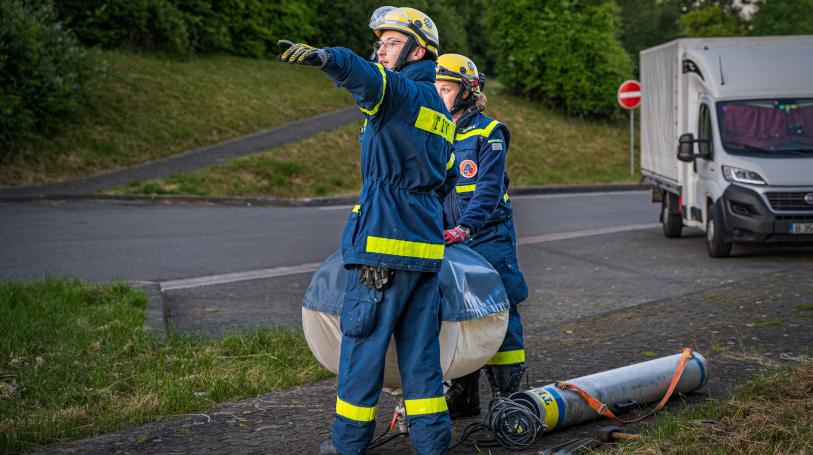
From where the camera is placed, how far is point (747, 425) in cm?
441

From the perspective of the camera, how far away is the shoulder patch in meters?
5.13

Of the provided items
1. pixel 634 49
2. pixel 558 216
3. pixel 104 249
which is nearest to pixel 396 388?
pixel 104 249

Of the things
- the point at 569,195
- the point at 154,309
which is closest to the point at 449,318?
the point at 154,309

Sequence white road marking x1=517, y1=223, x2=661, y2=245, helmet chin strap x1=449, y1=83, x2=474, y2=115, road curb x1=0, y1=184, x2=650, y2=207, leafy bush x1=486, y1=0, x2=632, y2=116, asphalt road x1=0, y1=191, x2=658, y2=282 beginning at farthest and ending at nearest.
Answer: leafy bush x1=486, y1=0, x2=632, y2=116 < road curb x1=0, y1=184, x2=650, y2=207 < white road marking x1=517, y1=223, x2=661, y2=245 < asphalt road x1=0, y1=191, x2=658, y2=282 < helmet chin strap x1=449, y1=83, x2=474, y2=115

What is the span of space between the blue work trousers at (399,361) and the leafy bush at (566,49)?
29.0m

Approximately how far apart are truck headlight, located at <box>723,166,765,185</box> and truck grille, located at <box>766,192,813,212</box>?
234 mm

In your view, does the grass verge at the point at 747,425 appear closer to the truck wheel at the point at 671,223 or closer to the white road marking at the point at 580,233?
the white road marking at the point at 580,233

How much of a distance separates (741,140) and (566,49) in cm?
2068

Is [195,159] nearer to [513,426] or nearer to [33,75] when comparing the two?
[33,75]

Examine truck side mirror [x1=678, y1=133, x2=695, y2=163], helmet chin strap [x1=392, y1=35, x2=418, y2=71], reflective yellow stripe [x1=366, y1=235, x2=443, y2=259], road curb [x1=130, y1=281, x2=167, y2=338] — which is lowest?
road curb [x1=130, y1=281, x2=167, y2=338]

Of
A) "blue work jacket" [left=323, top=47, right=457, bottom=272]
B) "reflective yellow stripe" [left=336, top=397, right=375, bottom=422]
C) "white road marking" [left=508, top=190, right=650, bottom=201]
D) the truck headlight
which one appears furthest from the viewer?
"white road marking" [left=508, top=190, right=650, bottom=201]

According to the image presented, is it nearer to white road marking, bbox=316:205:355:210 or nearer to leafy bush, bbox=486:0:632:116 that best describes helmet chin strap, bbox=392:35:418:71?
white road marking, bbox=316:205:355:210

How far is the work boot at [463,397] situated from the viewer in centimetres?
516

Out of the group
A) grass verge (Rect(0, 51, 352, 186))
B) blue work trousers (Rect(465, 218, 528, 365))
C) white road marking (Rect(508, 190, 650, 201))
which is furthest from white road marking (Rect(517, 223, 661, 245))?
grass verge (Rect(0, 51, 352, 186))
